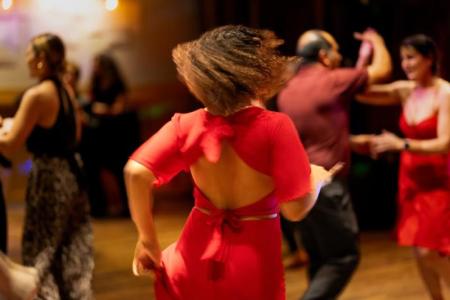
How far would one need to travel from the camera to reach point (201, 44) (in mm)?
2189

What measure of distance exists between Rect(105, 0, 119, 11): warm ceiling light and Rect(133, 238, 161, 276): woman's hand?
18.0 ft

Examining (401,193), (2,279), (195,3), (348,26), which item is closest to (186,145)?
(2,279)

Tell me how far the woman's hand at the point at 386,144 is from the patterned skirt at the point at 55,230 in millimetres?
1385

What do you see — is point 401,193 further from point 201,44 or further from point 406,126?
point 201,44

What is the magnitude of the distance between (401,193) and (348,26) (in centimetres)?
268

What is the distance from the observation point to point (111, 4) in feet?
24.5

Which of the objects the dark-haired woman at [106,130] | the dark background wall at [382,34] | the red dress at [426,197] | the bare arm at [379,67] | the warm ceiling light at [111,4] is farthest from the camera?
the warm ceiling light at [111,4]

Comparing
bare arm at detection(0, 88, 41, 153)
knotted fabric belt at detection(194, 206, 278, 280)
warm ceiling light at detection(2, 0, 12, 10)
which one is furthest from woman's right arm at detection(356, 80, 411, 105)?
warm ceiling light at detection(2, 0, 12, 10)

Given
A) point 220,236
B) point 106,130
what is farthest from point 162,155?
point 106,130

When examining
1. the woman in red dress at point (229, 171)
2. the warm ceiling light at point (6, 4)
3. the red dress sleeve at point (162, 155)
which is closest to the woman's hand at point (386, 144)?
the woman in red dress at point (229, 171)

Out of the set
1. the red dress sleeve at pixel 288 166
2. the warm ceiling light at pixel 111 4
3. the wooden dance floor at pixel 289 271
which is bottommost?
the wooden dance floor at pixel 289 271

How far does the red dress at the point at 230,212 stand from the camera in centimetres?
216

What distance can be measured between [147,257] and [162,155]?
0.31 m

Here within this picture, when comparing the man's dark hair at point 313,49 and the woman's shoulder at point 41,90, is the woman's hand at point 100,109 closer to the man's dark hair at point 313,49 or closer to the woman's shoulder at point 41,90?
the woman's shoulder at point 41,90
